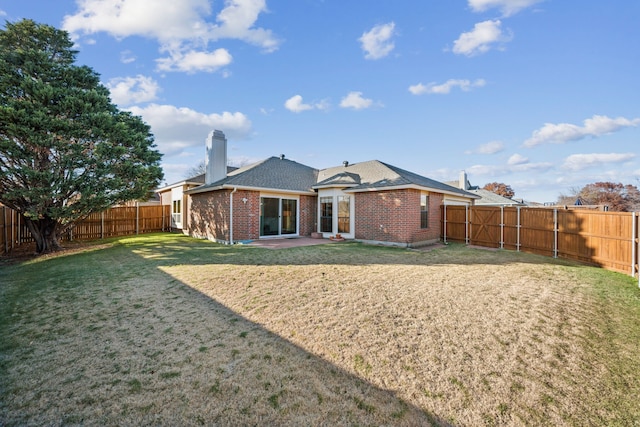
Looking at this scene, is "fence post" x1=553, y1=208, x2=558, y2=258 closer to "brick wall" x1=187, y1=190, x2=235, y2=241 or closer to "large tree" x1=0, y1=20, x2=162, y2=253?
"brick wall" x1=187, y1=190, x2=235, y2=241

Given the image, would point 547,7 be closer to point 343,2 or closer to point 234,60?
point 343,2

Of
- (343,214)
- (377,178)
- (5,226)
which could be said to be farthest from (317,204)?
(5,226)

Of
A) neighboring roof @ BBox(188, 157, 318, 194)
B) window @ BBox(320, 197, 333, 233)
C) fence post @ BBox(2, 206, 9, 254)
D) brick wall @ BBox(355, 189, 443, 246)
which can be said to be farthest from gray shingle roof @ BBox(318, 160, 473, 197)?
fence post @ BBox(2, 206, 9, 254)

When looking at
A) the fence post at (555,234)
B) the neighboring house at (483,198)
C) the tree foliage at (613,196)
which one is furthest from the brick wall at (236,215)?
the tree foliage at (613,196)

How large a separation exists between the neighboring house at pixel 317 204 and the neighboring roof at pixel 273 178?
51mm

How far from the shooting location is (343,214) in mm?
14289

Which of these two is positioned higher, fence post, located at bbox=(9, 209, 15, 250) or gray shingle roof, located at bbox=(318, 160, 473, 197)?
gray shingle roof, located at bbox=(318, 160, 473, 197)

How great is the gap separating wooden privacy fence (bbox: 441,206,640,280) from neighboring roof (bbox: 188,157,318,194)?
7.83 meters

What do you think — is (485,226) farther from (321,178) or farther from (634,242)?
(321,178)

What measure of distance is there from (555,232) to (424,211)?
15.7ft

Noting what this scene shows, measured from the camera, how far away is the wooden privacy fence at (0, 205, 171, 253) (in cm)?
1152

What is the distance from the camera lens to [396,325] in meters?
4.29

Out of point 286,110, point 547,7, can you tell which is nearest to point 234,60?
point 286,110

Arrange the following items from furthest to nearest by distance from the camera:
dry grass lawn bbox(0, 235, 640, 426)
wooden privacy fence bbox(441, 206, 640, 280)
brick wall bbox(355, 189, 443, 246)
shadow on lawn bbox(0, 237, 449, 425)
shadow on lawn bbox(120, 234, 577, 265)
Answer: brick wall bbox(355, 189, 443, 246) → shadow on lawn bbox(120, 234, 577, 265) → wooden privacy fence bbox(441, 206, 640, 280) → dry grass lawn bbox(0, 235, 640, 426) → shadow on lawn bbox(0, 237, 449, 425)
